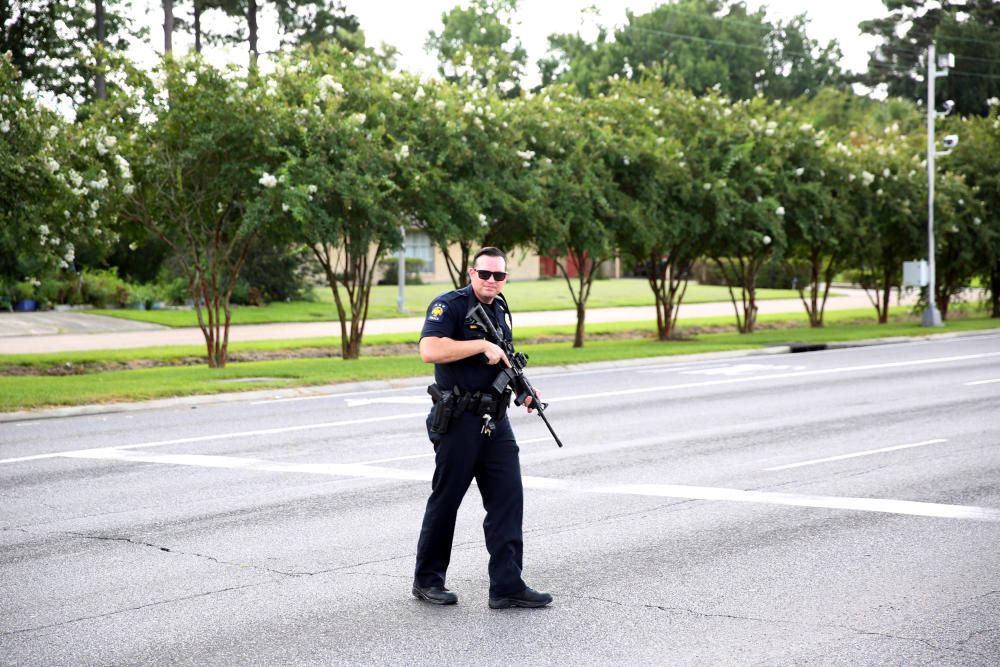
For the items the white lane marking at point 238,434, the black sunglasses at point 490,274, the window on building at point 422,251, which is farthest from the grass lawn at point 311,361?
the window on building at point 422,251

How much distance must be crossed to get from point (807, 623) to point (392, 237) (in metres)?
17.4

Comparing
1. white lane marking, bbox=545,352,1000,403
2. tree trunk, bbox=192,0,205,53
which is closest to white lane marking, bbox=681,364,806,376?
white lane marking, bbox=545,352,1000,403

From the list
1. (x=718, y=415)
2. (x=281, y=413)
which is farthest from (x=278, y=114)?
(x=718, y=415)

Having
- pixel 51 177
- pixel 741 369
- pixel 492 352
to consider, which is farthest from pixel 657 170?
pixel 492 352

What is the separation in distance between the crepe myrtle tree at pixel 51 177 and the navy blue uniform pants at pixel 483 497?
12506 millimetres

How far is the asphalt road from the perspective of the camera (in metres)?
6.29

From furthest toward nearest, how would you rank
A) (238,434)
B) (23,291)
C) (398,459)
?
(23,291) → (238,434) → (398,459)

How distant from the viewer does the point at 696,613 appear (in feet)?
22.1

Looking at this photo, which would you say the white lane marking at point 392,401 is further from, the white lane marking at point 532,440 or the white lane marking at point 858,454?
the white lane marking at point 858,454

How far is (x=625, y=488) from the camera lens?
413 inches

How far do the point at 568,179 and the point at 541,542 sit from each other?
18.7m

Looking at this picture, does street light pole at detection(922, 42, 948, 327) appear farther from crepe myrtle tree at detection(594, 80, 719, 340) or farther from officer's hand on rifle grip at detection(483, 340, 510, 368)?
officer's hand on rifle grip at detection(483, 340, 510, 368)

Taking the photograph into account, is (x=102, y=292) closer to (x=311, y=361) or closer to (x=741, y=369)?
(x=311, y=361)

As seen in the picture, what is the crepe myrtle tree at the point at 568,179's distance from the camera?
84.9 feet
